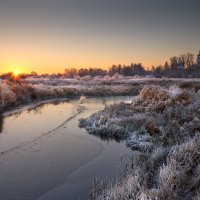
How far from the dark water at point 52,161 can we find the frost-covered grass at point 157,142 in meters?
0.81

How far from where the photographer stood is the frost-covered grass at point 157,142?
22.7 ft

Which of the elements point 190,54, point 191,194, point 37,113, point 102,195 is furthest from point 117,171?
point 190,54

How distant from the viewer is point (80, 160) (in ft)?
Result: 37.8

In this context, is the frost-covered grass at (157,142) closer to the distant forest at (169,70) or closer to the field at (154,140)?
the field at (154,140)

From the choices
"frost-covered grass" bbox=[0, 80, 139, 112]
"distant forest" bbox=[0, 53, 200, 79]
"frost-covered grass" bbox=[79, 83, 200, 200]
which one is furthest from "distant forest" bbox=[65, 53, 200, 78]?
"frost-covered grass" bbox=[79, 83, 200, 200]

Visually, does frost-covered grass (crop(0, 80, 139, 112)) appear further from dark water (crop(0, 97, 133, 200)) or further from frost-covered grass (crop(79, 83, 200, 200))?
frost-covered grass (crop(79, 83, 200, 200))

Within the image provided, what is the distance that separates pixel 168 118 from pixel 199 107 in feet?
5.64

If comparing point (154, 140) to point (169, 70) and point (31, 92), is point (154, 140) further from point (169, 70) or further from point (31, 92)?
point (169, 70)

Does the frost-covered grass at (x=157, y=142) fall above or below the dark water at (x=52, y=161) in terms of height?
above

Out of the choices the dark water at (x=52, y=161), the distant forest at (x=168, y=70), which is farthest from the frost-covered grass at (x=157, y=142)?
the distant forest at (x=168, y=70)

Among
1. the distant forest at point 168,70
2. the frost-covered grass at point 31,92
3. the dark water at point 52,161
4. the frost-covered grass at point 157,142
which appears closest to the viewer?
the frost-covered grass at point 157,142

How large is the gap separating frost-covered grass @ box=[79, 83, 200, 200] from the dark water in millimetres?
809

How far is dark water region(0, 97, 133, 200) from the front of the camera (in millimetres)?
8648

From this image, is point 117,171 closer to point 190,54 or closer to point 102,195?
point 102,195
